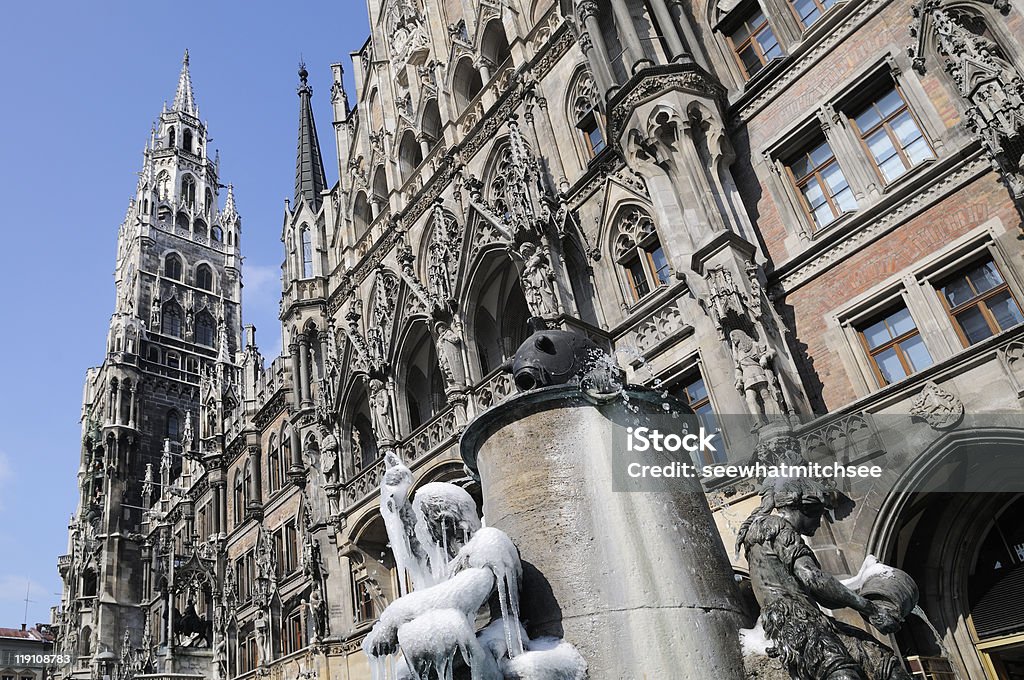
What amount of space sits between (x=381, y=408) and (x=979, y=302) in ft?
48.0

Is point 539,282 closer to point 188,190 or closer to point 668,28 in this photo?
point 668,28

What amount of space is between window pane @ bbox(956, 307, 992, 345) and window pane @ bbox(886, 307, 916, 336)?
72 centimetres

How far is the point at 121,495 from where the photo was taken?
5147 cm

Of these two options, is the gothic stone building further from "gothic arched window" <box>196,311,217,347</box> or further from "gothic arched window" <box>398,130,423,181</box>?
"gothic arched window" <box>196,311,217,347</box>

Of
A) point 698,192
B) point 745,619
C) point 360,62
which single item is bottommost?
point 745,619

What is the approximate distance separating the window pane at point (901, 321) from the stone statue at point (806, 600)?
7.62 meters

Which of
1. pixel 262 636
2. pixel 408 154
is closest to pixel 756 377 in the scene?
pixel 408 154

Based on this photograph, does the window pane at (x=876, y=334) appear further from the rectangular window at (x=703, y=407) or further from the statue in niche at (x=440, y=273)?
the statue in niche at (x=440, y=273)

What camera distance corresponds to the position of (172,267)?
65.6 metres

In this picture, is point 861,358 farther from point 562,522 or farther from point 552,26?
point 552,26

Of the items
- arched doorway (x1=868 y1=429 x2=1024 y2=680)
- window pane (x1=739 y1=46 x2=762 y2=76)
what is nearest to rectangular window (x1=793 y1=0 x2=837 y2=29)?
window pane (x1=739 y1=46 x2=762 y2=76)

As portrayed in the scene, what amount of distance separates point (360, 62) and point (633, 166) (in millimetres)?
18967

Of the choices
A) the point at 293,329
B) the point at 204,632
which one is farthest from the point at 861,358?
the point at 204,632

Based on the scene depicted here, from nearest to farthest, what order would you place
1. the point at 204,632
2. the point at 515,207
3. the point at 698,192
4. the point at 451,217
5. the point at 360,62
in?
the point at 698,192, the point at 515,207, the point at 451,217, the point at 360,62, the point at 204,632
